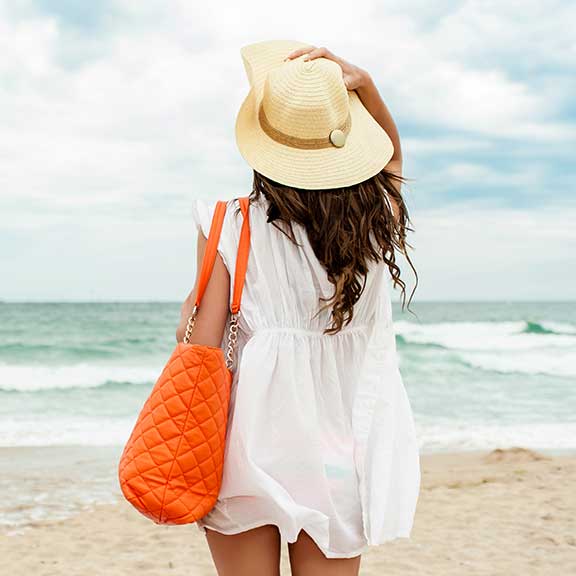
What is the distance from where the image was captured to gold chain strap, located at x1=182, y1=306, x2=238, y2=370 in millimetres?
1740

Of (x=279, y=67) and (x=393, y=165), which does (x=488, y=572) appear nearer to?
(x=393, y=165)

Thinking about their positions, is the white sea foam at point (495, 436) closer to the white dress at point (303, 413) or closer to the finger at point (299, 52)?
the white dress at point (303, 413)

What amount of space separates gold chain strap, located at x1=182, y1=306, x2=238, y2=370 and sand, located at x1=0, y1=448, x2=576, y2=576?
3.36 m

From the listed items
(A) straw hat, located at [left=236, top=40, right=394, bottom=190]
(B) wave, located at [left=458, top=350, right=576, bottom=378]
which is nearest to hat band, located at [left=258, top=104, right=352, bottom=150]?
(A) straw hat, located at [left=236, top=40, right=394, bottom=190]

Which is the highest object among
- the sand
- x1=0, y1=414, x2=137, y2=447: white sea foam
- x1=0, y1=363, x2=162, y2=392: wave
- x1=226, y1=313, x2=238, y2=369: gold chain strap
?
x1=226, y1=313, x2=238, y2=369: gold chain strap

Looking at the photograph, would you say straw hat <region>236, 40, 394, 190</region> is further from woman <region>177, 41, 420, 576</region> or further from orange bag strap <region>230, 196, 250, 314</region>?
orange bag strap <region>230, 196, 250, 314</region>

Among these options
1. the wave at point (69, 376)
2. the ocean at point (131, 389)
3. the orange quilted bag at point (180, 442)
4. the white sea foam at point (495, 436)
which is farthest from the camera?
the wave at point (69, 376)

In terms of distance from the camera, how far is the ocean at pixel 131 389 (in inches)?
314

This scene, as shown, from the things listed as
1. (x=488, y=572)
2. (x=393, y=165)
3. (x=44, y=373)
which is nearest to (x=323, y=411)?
(x=393, y=165)

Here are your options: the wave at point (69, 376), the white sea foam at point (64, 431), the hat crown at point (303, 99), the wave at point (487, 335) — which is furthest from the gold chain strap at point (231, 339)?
the wave at point (487, 335)

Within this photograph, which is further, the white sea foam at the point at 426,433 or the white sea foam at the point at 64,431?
the white sea foam at the point at 64,431

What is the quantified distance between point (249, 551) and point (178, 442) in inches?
13.0

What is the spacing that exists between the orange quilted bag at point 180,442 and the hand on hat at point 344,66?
72cm

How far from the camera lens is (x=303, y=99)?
1740 millimetres
